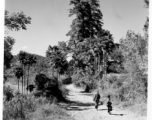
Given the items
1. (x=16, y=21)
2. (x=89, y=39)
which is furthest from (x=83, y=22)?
(x=16, y=21)

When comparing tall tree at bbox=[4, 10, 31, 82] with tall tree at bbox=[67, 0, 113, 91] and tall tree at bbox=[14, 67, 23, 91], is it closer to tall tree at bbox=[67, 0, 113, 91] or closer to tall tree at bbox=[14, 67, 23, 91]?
tall tree at bbox=[67, 0, 113, 91]

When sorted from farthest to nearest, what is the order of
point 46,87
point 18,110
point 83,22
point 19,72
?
point 19,72, point 83,22, point 46,87, point 18,110

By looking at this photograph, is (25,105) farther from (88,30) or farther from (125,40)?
(88,30)

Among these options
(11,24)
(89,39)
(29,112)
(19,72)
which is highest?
(89,39)

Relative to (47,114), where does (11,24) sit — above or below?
above

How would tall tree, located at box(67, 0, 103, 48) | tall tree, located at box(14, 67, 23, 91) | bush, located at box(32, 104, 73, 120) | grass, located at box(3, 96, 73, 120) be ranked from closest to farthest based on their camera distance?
grass, located at box(3, 96, 73, 120)
bush, located at box(32, 104, 73, 120)
tall tree, located at box(67, 0, 103, 48)
tall tree, located at box(14, 67, 23, 91)

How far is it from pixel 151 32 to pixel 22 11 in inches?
269

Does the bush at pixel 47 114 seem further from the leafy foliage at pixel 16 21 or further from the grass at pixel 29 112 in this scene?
the leafy foliage at pixel 16 21

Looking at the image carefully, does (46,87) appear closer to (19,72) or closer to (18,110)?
(18,110)

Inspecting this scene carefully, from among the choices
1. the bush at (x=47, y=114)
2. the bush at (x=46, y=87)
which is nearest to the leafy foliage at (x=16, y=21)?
the bush at (x=47, y=114)

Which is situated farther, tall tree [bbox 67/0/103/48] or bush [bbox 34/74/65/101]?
tall tree [bbox 67/0/103/48]

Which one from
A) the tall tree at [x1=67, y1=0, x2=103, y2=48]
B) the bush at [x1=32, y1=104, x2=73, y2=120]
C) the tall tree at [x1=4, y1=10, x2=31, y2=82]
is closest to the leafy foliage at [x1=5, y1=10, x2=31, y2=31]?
the tall tree at [x1=4, y1=10, x2=31, y2=82]

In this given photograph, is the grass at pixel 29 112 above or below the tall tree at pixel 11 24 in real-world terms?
below

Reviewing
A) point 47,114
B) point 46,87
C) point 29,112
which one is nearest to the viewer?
point 29,112
